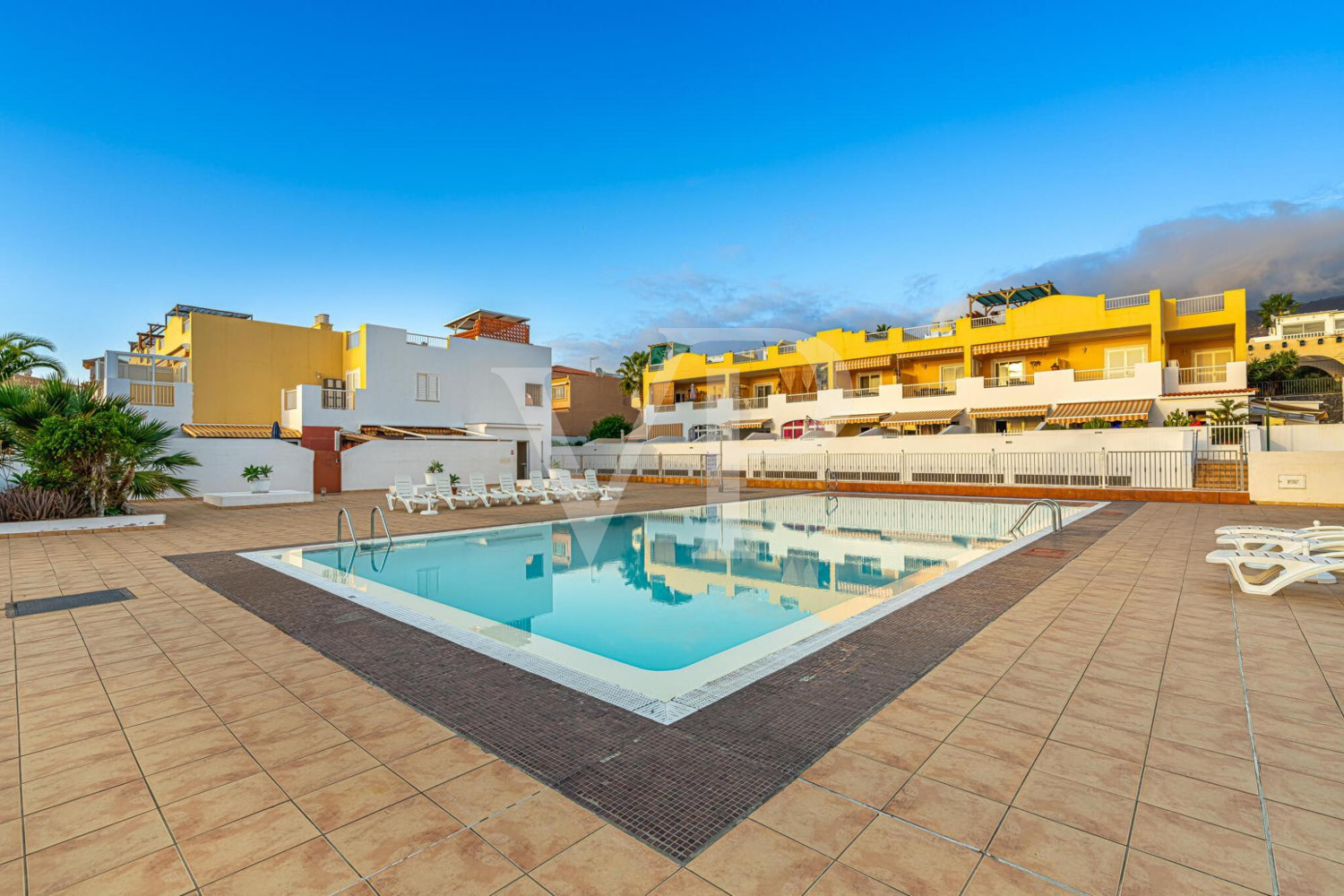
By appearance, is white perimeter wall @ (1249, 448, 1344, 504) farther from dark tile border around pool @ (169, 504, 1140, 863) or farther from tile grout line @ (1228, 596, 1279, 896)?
dark tile border around pool @ (169, 504, 1140, 863)

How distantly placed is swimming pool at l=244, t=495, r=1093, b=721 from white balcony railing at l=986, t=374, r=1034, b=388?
14431 millimetres

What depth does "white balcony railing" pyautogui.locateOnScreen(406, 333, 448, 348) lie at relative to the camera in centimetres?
2825

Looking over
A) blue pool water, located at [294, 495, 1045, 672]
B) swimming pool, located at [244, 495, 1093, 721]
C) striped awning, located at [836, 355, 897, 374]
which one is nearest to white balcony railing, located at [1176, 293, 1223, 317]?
striped awning, located at [836, 355, 897, 374]

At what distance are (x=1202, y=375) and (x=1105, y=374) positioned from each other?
11.5 feet

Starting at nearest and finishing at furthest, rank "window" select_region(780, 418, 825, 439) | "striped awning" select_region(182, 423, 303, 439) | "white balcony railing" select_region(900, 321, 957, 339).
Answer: "striped awning" select_region(182, 423, 303, 439) < "white balcony railing" select_region(900, 321, 957, 339) < "window" select_region(780, 418, 825, 439)

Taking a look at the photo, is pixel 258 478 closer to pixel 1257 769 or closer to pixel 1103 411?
pixel 1257 769

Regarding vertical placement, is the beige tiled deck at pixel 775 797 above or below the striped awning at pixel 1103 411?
below

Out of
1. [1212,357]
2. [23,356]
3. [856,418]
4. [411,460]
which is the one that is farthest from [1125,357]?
[23,356]

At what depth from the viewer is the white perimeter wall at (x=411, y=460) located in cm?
2381

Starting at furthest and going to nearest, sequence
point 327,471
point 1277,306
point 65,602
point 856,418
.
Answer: point 1277,306 → point 856,418 → point 327,471 → point 65,602

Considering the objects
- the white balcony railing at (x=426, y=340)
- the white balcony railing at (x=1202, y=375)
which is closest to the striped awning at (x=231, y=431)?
the white balcony railing at (x=426, y=340)

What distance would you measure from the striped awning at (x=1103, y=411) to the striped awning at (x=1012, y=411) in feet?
2.22

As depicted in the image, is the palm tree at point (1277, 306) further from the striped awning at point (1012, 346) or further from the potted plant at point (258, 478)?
the potted plant at point (258, 478)

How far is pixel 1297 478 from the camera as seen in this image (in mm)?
14820
